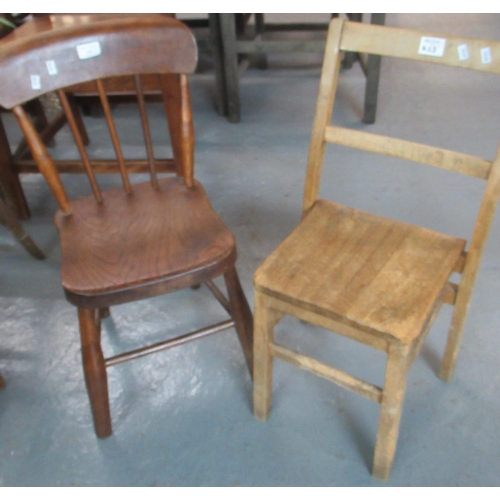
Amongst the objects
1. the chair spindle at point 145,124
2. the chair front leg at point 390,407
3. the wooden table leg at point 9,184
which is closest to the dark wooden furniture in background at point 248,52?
the wooden table leg at point 9,184

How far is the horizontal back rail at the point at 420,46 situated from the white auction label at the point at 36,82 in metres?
0.64

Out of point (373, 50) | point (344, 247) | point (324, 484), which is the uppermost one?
point (373, 50)

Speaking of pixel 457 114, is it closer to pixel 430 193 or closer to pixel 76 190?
pixel 430 193

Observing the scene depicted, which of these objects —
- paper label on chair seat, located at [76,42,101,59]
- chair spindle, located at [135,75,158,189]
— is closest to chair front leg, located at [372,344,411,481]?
chair spindle, located at [135,75,158,189]

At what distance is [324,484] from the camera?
4.00 ft

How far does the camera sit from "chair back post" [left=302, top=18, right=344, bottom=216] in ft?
3.64

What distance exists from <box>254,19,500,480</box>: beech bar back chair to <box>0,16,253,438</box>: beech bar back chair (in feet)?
0.50

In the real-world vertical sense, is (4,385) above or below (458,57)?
below

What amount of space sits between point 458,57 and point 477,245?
373mm

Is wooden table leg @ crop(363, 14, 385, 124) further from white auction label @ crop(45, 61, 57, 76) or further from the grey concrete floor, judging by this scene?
white auction label @ crop(45, 61, 57, 76)

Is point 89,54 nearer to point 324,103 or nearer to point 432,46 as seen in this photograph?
point 324,103

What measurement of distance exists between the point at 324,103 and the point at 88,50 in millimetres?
521

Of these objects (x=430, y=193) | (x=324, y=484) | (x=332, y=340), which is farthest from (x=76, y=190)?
(x=324, y=484)

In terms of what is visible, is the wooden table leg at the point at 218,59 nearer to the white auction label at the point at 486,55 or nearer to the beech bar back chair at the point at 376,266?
the beech bar back chair at the point at 376,266
